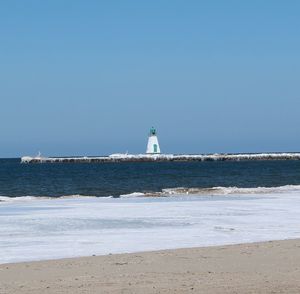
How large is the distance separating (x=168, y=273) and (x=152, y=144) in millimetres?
89051

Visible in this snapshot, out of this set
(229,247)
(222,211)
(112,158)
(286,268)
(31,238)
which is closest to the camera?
(286,268)

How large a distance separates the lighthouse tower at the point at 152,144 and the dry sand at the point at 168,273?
7997 centimetres

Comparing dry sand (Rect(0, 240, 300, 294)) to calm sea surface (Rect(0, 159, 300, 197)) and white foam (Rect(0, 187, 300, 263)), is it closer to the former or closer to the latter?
white foam (Rect(0, 187, 300, 263))

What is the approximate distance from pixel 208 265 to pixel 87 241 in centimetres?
313

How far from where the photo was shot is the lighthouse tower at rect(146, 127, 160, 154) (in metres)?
92.9

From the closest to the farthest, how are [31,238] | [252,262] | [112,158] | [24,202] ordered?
[252,262]
[31,238]
[24,202]
[112,158]

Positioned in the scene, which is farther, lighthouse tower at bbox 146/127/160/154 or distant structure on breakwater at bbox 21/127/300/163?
distant structure on breakwater at bbox 21/127/300/163

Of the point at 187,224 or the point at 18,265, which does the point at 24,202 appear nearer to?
the point at 187,224

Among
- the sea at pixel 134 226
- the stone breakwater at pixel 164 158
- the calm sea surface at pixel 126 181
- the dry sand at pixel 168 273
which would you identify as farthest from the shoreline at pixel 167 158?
the dry sand at pixel 168 273

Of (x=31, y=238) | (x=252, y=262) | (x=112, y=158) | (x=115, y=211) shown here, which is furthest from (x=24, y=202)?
(x=112, y=158)

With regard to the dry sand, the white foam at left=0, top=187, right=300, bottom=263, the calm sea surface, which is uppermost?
the calm sea surface

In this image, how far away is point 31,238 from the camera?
12867mm

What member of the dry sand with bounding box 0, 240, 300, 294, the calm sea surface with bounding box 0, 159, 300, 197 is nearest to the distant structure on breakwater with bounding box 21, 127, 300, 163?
the calm sea surface with bounding box 0, 159, 300, 197

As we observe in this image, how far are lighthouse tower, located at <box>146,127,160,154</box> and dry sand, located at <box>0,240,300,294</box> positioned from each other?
3148 inches
